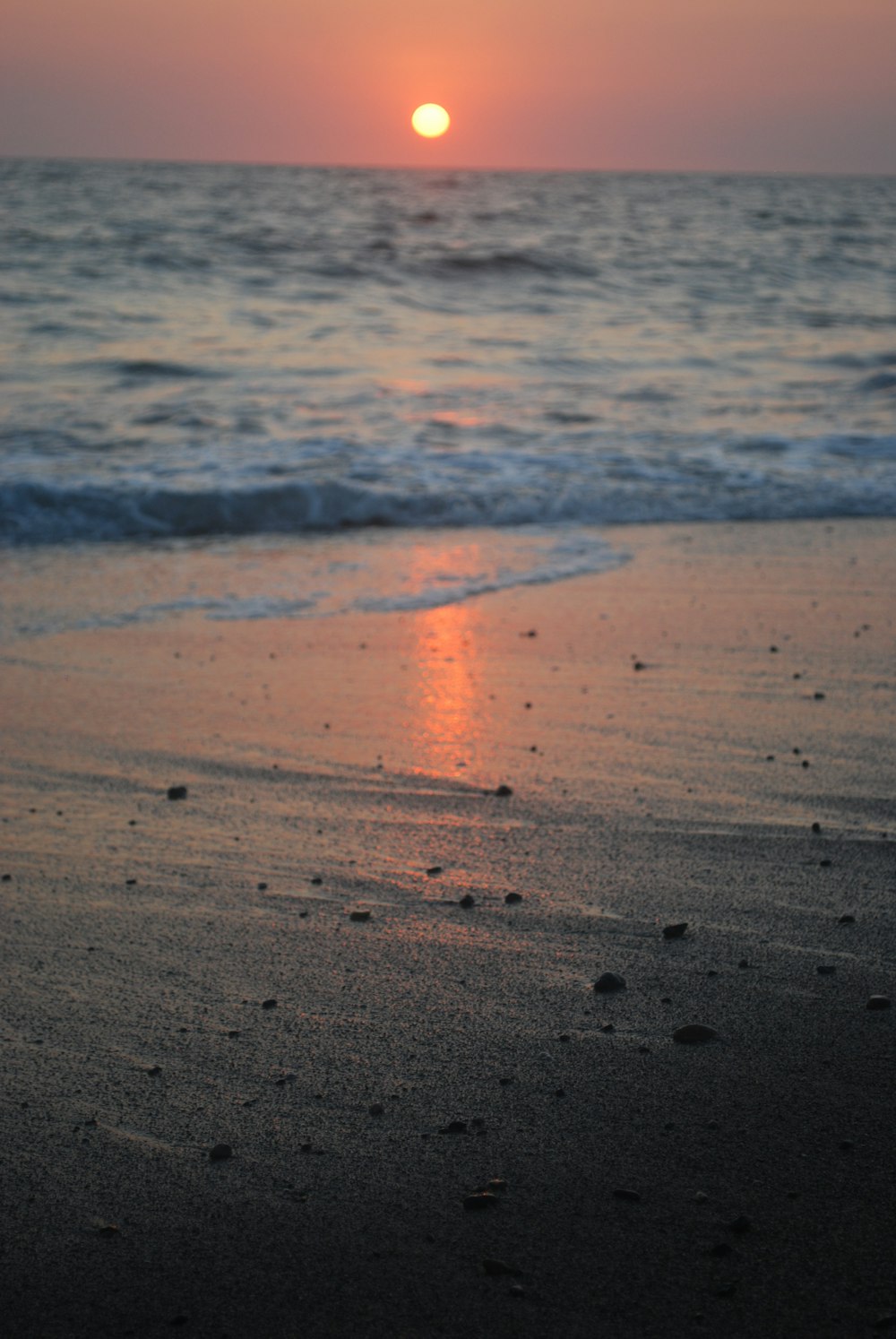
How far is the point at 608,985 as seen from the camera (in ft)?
8.28

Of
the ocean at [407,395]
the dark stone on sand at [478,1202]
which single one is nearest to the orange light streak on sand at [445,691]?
the ocean at [407,395]

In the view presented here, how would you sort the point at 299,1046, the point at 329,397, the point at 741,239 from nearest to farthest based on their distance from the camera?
the point at 299,1046 → the point at 329,397 → the point at 741,239

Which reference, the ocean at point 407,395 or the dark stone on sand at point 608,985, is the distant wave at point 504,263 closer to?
the ocean at point 407,395

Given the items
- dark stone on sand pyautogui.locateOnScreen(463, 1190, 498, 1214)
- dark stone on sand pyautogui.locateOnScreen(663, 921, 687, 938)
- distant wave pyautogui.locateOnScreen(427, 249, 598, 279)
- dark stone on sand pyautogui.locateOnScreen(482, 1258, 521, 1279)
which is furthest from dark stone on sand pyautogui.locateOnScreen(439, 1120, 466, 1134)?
distant wave pyautogui.locateOnScreen(427, 249, 598, 279)

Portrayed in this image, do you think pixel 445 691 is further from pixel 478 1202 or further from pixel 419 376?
pixel 419 376

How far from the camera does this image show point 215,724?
4160mm

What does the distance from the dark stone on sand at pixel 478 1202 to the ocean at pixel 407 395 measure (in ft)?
13.1

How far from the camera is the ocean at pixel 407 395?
25.1 feet

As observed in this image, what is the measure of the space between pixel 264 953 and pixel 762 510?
609cm

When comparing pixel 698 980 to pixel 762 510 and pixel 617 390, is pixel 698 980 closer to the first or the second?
pixel 762 510

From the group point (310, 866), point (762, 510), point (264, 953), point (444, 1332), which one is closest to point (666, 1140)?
point (444, 1332)

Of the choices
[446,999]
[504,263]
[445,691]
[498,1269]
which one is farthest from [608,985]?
[504,263]

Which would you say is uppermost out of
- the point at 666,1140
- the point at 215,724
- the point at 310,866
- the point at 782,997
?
the point at 215,724

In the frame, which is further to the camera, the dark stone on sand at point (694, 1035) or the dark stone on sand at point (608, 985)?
the dark stone on sand at point (608, 985)
